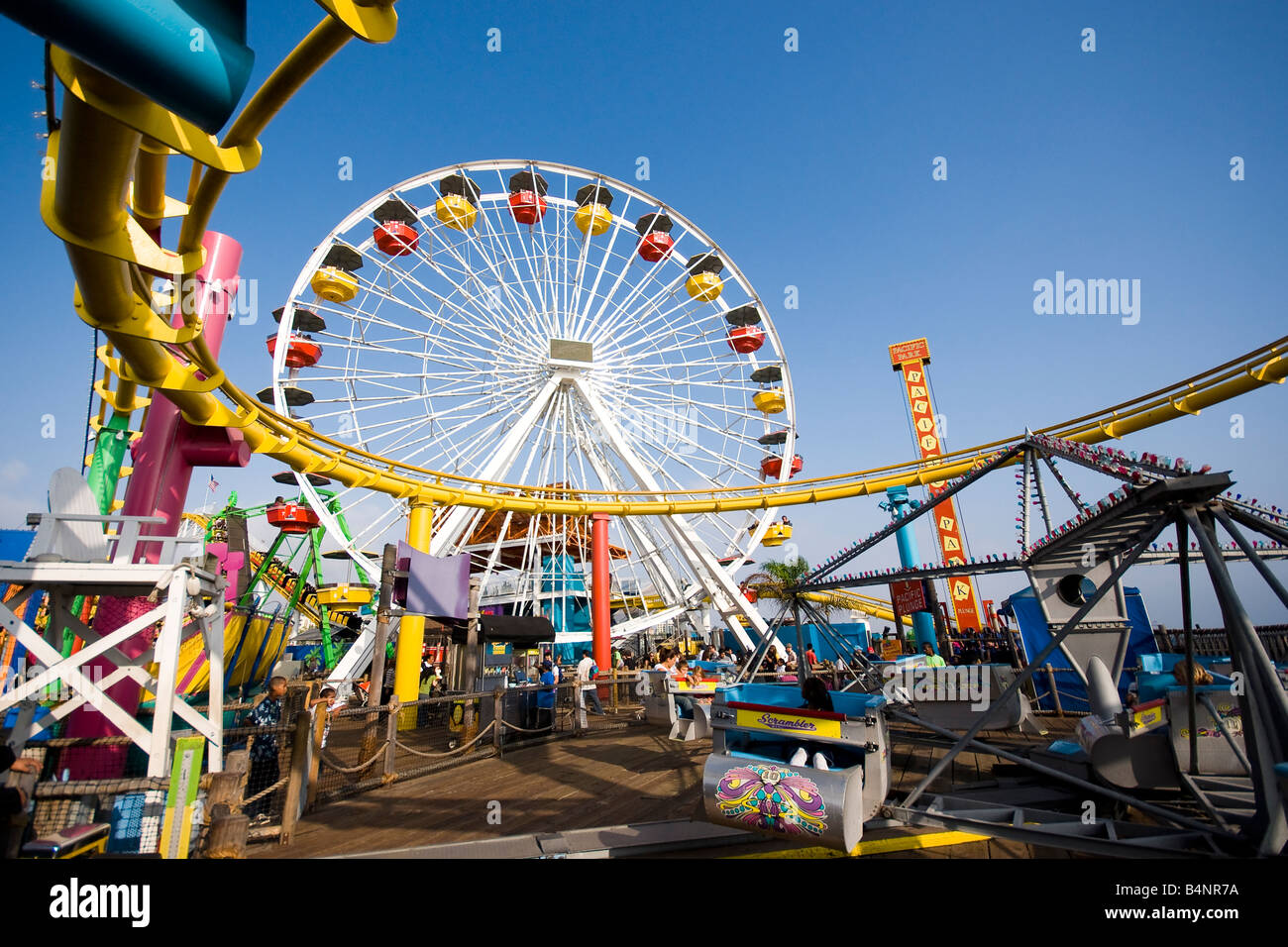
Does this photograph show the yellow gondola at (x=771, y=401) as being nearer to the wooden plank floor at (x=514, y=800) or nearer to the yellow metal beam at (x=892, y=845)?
the wooden plank floor at (x=514, y=800)

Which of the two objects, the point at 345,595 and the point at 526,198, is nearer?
the point at 526,198

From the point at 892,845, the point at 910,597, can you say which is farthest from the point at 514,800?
the point at 910,597

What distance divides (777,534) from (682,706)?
646 inches

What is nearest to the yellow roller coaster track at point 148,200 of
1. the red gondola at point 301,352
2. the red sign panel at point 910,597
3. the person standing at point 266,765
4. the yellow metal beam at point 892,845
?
the person standing at point 266,765

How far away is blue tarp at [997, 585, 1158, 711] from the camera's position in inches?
470

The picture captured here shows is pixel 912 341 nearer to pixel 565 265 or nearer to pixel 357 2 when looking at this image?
pixel 565 265

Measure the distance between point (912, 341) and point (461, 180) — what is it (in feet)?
61.5

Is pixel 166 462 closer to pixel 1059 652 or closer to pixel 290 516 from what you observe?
pixel 1059 652

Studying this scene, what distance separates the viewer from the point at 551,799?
249 inches

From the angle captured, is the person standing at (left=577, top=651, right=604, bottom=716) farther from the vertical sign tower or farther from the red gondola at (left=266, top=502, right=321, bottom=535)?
the red gondola at (left=266, top=502, right=321, bottom=535)

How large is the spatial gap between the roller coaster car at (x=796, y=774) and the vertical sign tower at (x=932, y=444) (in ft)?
59.8

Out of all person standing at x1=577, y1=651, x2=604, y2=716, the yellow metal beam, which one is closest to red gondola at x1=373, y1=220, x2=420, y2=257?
person standing at x1=577, y1=651, x2=604, y2=716
